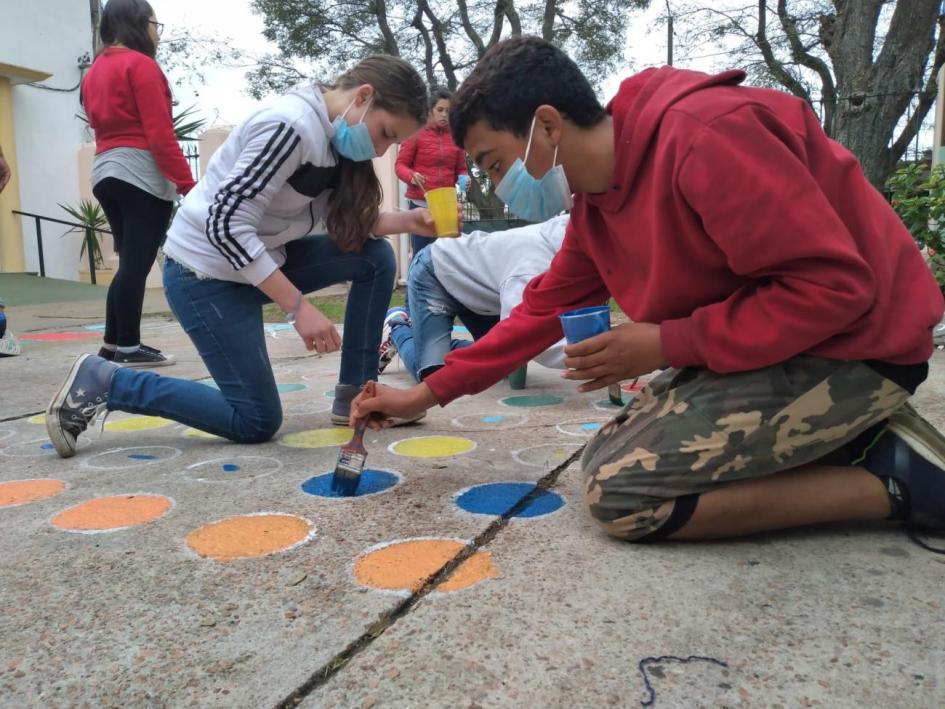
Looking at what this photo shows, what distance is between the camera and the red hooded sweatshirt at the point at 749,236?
129 cm

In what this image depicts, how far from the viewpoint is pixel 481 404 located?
2.92 m

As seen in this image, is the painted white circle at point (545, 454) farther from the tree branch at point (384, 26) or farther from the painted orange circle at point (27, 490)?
the tree branch at point (384, 26)

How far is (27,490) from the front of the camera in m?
1.91

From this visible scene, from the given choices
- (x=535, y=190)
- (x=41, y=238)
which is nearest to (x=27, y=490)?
(x=535, y=190)

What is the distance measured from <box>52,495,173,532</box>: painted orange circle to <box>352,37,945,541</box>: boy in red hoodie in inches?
37.4

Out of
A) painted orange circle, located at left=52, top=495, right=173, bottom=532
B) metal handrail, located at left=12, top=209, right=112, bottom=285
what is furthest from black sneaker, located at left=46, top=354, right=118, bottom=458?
metal handrail, located at left=12, top=209, right=112, bottom=285

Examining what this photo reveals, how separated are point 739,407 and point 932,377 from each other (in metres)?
2.01

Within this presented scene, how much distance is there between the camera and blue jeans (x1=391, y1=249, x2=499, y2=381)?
3023 mm

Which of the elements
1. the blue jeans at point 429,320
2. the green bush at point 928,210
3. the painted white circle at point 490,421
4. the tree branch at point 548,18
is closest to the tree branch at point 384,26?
the tree branch at point 548,18

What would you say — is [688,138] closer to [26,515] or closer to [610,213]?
[610,213]

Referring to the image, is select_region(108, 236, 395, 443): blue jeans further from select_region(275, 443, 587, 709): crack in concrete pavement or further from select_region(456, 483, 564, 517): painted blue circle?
select_region(275, 443, 587, 709): crack in concrete pavement

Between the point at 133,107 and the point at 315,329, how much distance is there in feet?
6.47

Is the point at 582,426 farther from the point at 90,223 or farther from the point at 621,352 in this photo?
the point at 90,223

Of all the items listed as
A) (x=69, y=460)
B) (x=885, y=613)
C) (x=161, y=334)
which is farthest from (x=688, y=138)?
(x=161, y=334)
